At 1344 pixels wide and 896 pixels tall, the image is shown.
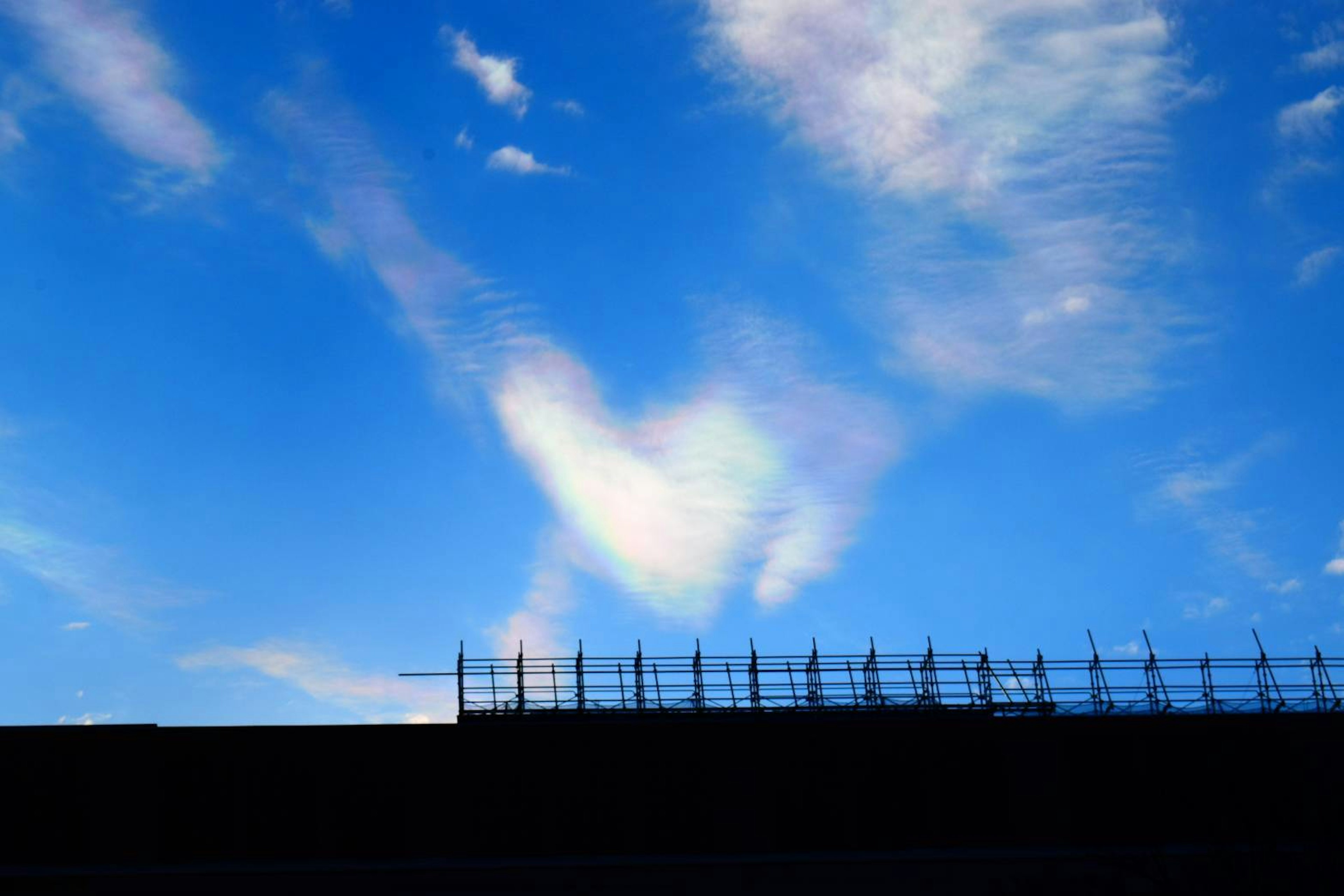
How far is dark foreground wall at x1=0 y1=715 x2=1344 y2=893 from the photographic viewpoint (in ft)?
115

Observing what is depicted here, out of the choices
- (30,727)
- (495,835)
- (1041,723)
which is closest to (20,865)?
(30,727)

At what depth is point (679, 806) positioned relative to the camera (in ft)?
123

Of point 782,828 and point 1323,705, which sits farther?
point 1323,705

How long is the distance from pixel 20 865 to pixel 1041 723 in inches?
1126

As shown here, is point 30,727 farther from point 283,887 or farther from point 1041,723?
point 1041,723

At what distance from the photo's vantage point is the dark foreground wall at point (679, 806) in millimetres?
34938

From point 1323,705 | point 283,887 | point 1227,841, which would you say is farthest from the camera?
point 1323,705

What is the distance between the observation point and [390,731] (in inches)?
1460

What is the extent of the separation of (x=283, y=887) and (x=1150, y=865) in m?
23.3

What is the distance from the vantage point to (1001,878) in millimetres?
35594

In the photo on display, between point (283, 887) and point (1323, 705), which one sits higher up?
point (1323, 705)

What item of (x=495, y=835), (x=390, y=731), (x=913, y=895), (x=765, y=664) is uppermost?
(x=765, y=664)

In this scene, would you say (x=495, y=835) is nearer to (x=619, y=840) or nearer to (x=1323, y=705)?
(x=619, y=840)

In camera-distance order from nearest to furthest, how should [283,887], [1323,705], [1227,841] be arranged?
[283,887] → [1227,841] → [1323,705]
